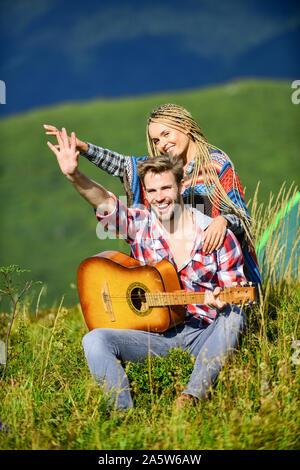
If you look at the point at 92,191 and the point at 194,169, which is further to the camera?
the point at 194,169

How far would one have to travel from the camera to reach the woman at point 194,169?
132 inches

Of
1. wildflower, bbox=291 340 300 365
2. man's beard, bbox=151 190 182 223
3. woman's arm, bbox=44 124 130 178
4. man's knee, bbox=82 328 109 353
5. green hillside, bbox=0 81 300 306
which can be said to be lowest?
wildflower, bbox=291 340 300 365

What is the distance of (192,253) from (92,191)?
29.2 inches

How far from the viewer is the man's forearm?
298 cm

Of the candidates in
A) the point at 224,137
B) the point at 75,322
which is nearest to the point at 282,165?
the point at 224,137

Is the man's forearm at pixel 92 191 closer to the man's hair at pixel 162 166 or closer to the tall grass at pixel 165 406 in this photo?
the man's hair at pixel 162 166

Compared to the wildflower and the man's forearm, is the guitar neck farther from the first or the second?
the man's forearm

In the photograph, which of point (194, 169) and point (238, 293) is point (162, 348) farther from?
point (194, 169)

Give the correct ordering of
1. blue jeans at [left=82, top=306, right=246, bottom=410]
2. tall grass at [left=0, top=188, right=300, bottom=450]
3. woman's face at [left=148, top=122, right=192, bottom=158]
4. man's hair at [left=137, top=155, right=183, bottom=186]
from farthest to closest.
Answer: woman's face at [left=148, top=122, right=192, bottom=158] → man's hair at [left=137, top=155, right=183, bottom=186] → blue jeans at [left=82, top=306, right=246, bottom=410] → tall grass at [left=0, top=188, right=300, bottom=450]

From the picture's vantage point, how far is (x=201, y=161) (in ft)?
11.6

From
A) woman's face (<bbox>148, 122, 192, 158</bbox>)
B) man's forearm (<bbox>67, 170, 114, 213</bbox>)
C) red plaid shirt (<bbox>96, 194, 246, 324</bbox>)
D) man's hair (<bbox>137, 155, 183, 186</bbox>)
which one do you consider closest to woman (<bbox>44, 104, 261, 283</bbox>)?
woman's face (<bbox>148, 122, 192, 158</bbox>)

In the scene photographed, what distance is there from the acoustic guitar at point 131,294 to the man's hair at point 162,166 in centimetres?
57

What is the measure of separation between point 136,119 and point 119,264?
29.1 m

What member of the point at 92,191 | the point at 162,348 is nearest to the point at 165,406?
the point at 162,348
